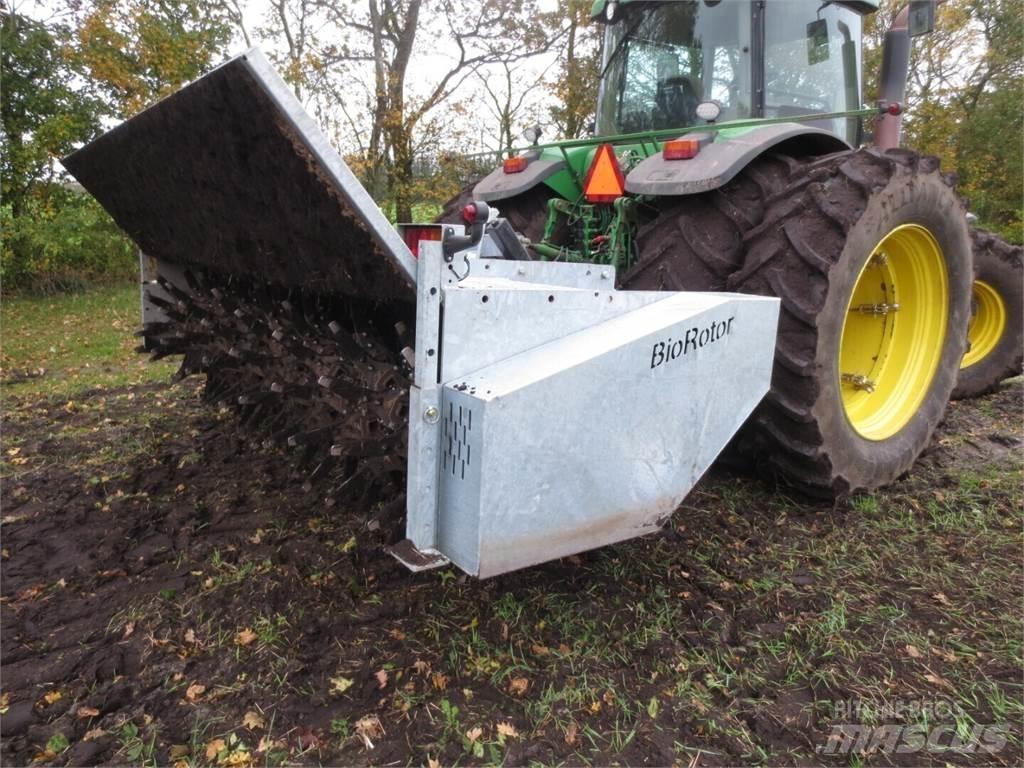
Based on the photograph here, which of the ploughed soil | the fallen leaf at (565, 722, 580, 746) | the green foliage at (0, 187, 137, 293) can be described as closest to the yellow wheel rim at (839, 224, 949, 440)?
the ploughed soil

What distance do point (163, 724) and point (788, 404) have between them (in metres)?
2.11

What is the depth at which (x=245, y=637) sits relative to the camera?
206 centimetres

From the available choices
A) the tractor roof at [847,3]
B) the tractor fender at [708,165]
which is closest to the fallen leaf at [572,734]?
the tractor fender at [708,165]

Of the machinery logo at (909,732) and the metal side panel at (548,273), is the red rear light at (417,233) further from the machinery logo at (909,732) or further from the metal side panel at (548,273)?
the machinery logo at (909,732)

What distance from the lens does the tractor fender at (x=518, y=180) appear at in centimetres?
349

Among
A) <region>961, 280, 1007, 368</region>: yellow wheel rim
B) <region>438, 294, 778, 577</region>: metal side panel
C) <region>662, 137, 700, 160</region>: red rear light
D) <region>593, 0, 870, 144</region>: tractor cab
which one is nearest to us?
<region>438, 294, 778, 577</region>: metal side panel

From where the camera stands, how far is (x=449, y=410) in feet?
5.54

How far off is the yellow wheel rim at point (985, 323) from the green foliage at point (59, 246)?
986 cm

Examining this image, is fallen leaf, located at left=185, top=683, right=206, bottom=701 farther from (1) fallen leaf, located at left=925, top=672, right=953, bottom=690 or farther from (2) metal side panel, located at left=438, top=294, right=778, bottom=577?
(1) fallen leaf, located at left=925, top=672, right=953, bottom=690

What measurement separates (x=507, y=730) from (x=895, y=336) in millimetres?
2634

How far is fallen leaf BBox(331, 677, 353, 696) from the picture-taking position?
1868 millimetres

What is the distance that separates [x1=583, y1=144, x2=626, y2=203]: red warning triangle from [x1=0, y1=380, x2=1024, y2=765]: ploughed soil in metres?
1.28

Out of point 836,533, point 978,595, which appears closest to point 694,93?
point 836,533

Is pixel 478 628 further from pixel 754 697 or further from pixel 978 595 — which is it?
pixel 978 595
